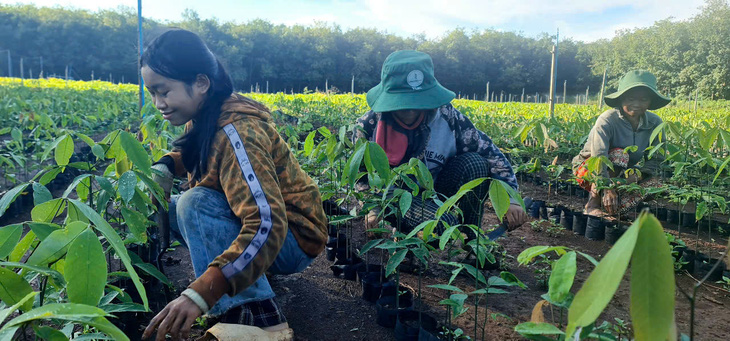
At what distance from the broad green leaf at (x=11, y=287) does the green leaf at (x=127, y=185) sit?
0.56 m

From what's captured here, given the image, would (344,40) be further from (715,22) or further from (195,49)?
(195,49)

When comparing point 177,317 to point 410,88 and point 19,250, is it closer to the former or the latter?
point 19,250

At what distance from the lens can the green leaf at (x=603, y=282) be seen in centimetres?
37

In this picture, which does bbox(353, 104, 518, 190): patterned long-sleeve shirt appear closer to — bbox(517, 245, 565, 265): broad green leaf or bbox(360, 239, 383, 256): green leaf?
bbox(360, 239, 383, 256): green leaf

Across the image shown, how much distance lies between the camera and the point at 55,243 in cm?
70

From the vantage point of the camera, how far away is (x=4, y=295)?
0.71 meters

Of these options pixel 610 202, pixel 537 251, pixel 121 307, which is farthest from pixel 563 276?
pixel 610 202

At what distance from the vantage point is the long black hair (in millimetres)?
1507

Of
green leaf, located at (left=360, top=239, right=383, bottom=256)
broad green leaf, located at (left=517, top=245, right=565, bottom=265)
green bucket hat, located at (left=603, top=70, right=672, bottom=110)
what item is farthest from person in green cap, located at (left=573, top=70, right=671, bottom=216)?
broad green leaf, located at (left=517, top=245, right=565, bottom=265)

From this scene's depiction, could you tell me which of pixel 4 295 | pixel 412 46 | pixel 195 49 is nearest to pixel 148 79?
pixel 195 49

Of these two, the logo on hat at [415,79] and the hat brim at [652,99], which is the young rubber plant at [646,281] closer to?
the logo on hat at [415,79]

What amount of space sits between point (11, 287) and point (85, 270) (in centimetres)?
16

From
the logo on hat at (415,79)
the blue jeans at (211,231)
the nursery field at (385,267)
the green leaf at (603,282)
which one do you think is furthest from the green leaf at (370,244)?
the green leaf at (603,282)

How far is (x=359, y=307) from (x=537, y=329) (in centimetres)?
146
